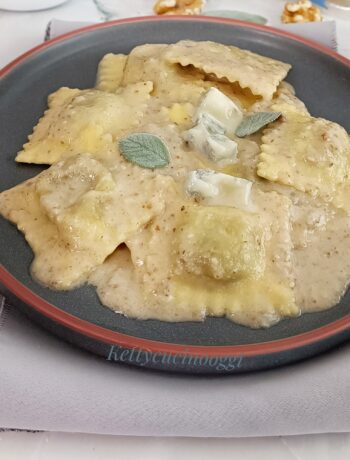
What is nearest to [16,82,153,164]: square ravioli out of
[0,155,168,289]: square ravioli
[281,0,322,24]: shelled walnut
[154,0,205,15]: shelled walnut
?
[0,155,168,289]: square ravioli

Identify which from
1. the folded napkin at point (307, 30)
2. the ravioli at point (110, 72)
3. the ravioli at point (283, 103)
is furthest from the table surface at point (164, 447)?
the folded napkin at point (307, 30)

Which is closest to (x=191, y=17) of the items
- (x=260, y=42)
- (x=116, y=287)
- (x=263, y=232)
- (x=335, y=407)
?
(x=260, y=42)

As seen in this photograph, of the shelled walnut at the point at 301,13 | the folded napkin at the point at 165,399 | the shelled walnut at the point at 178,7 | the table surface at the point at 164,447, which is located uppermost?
the shelled walnut at the point at 301,13

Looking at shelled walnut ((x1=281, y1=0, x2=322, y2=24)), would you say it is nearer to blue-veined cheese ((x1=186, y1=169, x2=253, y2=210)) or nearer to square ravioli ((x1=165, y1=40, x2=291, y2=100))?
square ravioli ((x1=165, y1=40, x2=291, y2=100))

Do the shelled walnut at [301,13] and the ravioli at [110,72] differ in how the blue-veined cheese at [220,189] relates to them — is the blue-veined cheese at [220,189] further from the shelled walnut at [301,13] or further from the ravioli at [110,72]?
the shelled walnut at [301,13]

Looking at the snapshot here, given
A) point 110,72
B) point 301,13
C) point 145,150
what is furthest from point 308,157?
point 301,13

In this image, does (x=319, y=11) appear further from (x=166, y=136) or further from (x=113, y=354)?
(x=113, y=354)

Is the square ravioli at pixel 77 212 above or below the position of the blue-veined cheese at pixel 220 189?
below
